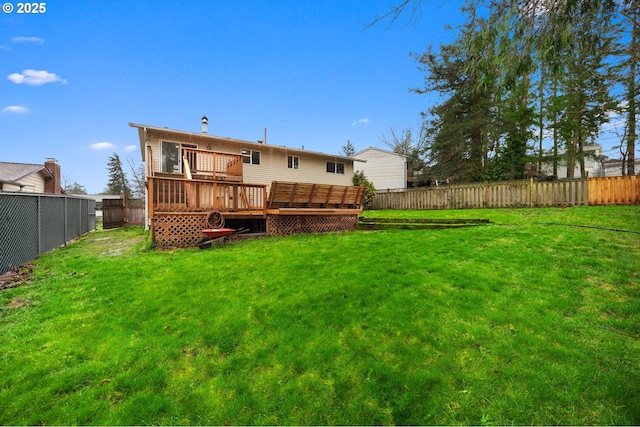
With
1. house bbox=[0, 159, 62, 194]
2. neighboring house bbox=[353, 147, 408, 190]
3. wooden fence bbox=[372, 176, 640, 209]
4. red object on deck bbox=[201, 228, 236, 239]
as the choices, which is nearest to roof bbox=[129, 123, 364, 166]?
red object on deck bbox=[201, 228, 236, 239]

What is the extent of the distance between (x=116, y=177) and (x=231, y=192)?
5731 centimetres

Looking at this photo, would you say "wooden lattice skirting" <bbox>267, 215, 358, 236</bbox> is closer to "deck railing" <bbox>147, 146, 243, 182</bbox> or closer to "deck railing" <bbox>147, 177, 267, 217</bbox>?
"deck railing" <bbox>147, 177, 267, 217</bbox>

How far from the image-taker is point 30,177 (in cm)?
1866

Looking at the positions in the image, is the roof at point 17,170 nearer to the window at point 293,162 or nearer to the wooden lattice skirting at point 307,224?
the window at point 293,162

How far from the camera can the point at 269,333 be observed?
10.5 feet

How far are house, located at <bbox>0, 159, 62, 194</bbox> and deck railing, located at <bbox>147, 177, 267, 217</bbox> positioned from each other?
13425mm

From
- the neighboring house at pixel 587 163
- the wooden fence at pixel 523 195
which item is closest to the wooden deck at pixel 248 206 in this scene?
the wooden fence at pixel 523 195

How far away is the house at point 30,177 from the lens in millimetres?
16116

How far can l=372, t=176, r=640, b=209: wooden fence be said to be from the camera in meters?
12.0

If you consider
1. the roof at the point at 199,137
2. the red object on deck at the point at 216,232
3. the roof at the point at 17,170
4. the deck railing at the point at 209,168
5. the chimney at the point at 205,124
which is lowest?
the red object on deck at the point at 216,232

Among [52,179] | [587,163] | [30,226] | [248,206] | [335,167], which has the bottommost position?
[30,226]

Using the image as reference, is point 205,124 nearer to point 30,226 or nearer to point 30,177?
point 30,226

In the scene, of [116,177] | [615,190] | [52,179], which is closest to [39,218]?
[615,190]

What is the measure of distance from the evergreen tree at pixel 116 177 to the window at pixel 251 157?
163ft
